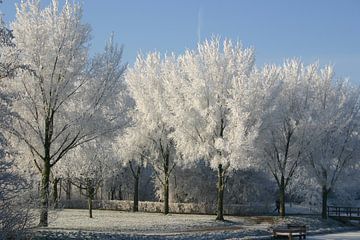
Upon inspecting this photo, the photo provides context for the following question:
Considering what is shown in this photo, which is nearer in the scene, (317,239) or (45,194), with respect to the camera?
(45,194)

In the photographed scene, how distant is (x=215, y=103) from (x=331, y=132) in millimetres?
9797

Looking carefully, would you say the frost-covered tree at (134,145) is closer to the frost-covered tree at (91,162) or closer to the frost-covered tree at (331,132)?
the frost-covered tree at (91,162)

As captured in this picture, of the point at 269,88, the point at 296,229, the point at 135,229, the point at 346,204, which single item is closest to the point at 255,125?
the point at 269,88

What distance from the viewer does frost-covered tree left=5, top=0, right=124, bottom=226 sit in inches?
985

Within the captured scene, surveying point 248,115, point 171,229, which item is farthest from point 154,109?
point 171,229

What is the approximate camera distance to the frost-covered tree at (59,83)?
25016 mm

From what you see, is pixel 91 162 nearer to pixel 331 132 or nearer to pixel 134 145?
pixel 134 145

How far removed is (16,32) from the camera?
25234mm

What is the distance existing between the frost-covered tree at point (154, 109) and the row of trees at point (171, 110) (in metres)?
0.09

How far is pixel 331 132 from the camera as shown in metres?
38.5

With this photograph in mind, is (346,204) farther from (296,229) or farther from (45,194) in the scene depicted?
(45,194)

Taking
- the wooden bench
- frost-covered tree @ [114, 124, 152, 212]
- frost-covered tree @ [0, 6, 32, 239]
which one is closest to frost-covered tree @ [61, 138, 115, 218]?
frost-covered tree @ [114, 124, 152, 212]

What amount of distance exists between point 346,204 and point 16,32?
42.7 m

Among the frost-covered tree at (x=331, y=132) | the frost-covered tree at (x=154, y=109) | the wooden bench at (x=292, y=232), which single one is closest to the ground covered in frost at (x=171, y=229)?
the wooden bench at (x=292, y=232)
